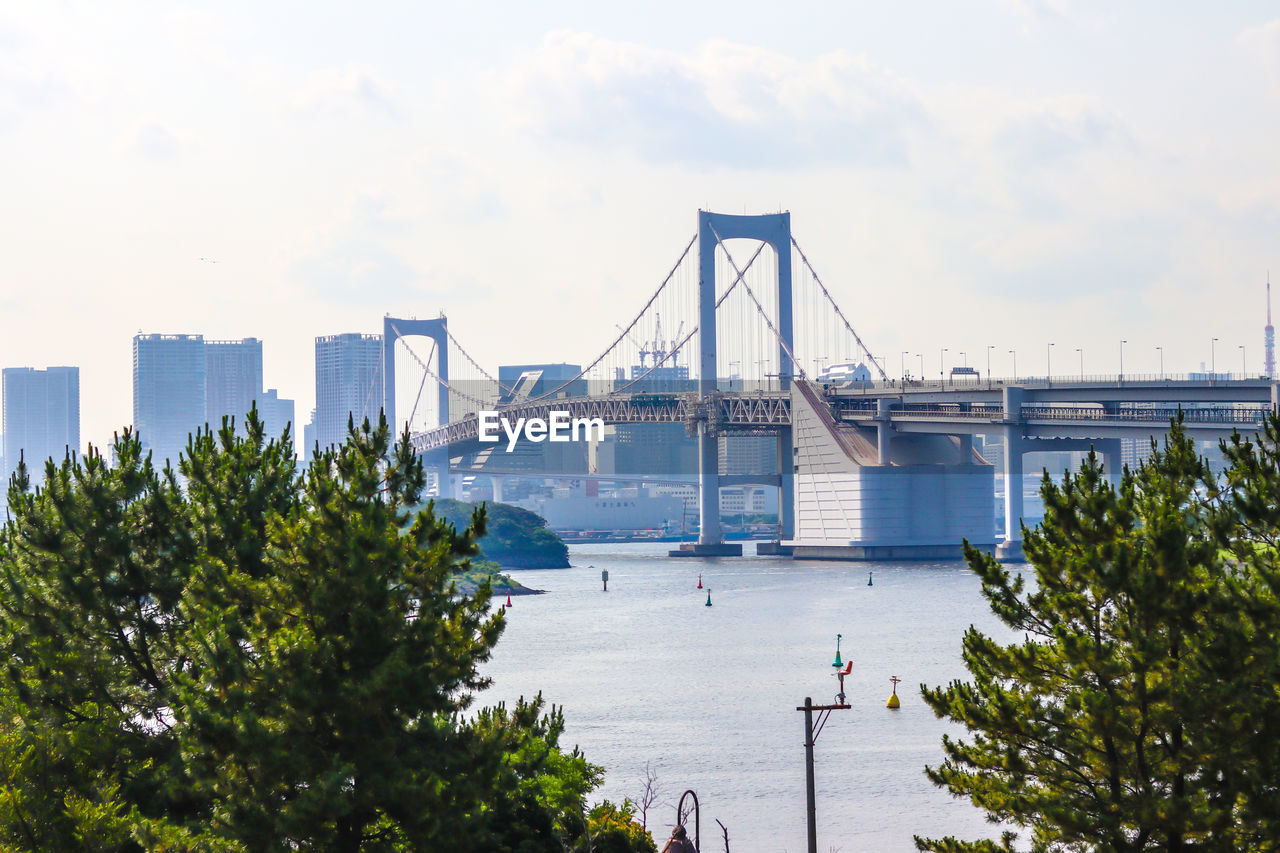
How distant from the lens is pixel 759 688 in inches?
1539

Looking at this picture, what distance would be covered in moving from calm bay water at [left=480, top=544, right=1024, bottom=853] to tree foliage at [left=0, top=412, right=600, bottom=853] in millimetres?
10380

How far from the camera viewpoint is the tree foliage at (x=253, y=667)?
12.4 meters

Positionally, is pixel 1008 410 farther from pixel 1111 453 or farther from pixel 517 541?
pixel 517 541

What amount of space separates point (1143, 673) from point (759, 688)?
2710 centimetres

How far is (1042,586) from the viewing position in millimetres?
13445

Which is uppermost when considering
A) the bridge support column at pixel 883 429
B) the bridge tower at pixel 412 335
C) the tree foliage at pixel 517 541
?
the bridge tower at pixel 412 335

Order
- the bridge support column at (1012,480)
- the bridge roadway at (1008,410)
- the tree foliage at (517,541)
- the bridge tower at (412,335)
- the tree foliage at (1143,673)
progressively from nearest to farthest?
the tree foliage at (1143,673) < the bridge roadway at (1008,410) < the bridge support column at (1012,480) < the tree foliage at (517,541) < the bridge tower at (412,335)

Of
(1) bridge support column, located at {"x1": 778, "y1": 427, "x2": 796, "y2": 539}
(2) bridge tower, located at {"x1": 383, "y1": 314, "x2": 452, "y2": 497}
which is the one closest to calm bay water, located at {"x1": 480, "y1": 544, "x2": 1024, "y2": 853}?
(1) bridge support column, located at {"x1": 778, "y1": 427, "x2": 796, "y2": 539}

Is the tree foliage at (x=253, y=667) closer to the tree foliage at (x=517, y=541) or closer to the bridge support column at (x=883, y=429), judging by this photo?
the bridge support column at (x=883, y=429)

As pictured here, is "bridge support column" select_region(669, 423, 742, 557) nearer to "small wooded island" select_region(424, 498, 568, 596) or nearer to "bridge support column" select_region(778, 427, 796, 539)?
"bridge support column" select_region(778, 427, 796, 539)

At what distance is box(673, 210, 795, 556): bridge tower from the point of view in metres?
92.7

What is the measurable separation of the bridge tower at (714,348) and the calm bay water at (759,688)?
19.7 meters

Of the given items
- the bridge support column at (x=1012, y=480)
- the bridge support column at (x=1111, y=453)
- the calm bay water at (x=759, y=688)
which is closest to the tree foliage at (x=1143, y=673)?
the calm bay water at (x=759, y=688)

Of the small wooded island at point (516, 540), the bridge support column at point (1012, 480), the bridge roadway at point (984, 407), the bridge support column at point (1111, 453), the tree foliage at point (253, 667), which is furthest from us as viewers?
the small wooded island at point (516, 540)
